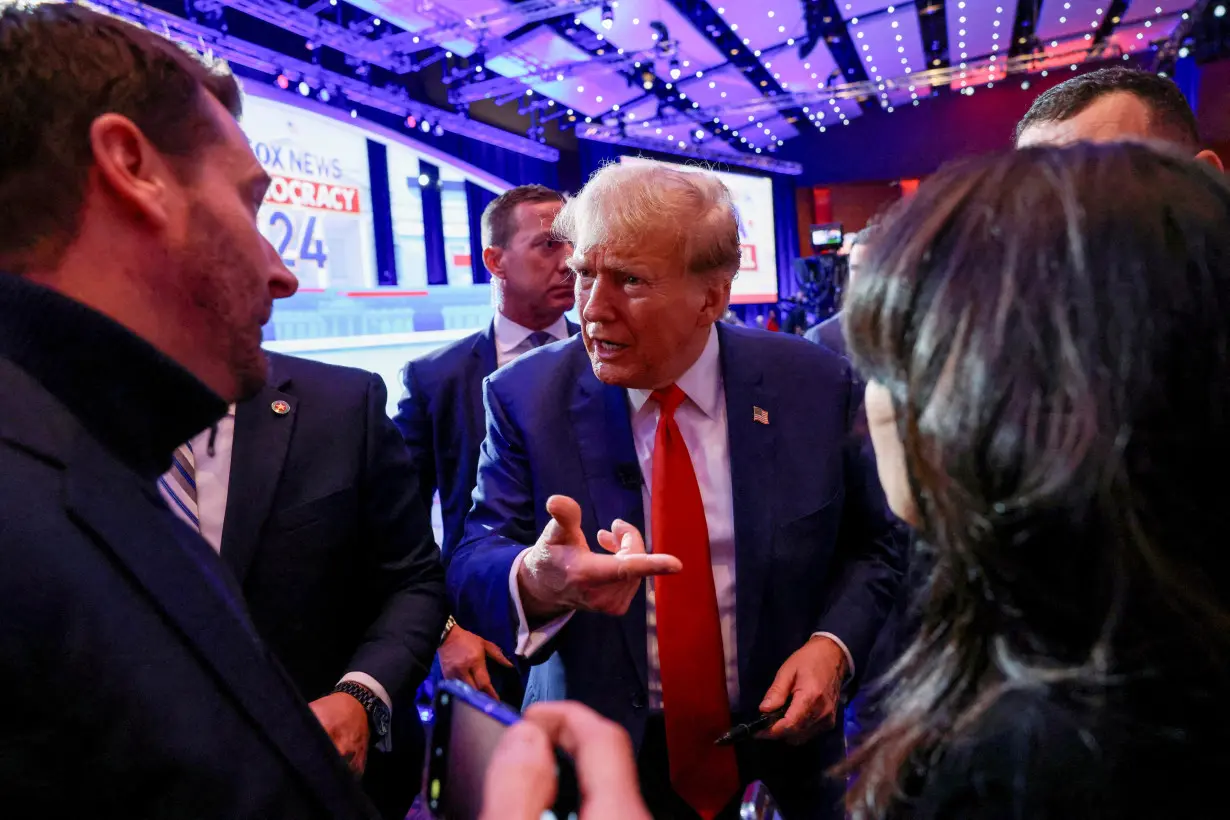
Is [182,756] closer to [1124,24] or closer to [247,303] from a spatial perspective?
[247,303]

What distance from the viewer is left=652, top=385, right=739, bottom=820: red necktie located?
1534 mm

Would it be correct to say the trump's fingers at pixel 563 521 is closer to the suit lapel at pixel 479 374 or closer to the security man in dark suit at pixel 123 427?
the security man in dark suit at pixel 123 427

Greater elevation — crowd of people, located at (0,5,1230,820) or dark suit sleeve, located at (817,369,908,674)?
crowd of people, located at (0,5,1230,820)

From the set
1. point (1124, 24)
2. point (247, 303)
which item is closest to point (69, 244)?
point (247, 303)

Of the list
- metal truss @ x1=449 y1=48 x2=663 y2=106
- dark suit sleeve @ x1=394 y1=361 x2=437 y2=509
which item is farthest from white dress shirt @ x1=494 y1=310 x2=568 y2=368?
metal truss @ x1=449 y1=48 x2=663 y2=106

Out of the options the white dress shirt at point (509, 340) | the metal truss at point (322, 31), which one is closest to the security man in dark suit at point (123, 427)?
the white dress shirt at point (509, 340)

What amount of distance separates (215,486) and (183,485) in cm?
6

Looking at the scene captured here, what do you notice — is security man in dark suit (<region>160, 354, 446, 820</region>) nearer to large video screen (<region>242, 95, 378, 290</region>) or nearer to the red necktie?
the red necktie

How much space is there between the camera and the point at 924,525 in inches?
31.4

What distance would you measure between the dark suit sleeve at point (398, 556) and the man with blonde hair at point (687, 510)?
0.08 m

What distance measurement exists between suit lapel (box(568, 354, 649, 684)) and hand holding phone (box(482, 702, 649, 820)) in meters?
0.83

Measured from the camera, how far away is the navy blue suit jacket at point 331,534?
1.49 meters

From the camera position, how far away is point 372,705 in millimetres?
1473

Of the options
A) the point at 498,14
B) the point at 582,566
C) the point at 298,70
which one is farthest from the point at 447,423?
the point at 498,14
